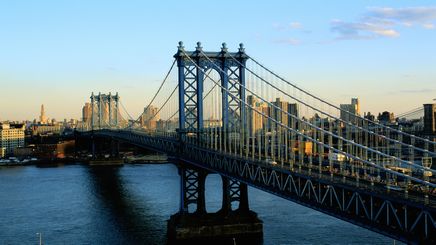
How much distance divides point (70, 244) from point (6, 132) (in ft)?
353

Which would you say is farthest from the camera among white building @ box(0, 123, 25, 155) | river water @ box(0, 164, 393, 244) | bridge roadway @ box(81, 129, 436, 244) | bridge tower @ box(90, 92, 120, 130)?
white building @ box(0, 123, 25, 155)

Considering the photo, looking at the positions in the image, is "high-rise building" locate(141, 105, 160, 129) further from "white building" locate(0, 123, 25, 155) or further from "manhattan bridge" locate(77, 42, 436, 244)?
"white building" locate(0, 123, 25, 155)

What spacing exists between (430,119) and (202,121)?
31070mm

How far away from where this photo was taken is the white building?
130 metres

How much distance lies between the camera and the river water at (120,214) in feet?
108

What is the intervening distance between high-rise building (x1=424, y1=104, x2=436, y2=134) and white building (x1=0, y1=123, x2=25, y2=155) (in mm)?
93768

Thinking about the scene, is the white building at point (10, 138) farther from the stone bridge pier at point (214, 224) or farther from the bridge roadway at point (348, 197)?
the bridge roadway at point (348, 197)

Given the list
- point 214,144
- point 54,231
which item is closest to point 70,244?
point 54,231

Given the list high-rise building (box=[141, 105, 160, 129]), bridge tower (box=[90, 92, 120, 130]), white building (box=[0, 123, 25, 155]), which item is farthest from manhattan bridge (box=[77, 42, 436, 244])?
white building (box=[0, 123, 25, 155])

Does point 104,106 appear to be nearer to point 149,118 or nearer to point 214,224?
point 149,118

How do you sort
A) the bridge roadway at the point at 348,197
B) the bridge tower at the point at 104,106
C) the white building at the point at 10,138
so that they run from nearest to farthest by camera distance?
1. the bridge roadway at the point at 348,197
2. the bridge tower at the point at 104,106
3. the white building at the point at 10,138

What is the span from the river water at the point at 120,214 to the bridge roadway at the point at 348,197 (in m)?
6.94

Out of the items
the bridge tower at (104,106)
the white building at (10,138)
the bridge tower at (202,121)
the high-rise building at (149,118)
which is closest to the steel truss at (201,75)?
the bridge tower at (202,121)

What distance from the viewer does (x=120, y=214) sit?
1689 inches
